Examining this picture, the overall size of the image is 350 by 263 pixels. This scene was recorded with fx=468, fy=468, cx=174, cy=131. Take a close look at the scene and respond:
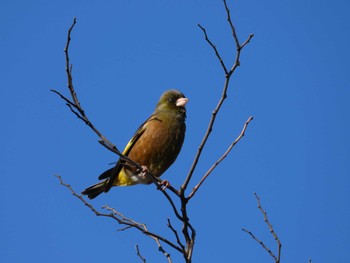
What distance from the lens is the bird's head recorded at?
22.0 feet

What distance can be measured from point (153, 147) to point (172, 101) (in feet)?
3.12

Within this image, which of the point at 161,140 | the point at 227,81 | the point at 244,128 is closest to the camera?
Result: the point at 227,81

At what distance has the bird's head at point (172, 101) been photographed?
22.0ft

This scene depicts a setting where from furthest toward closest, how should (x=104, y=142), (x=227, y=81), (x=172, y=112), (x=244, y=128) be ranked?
1. (x=172, y=112)
2. (x=244, y=128)
3. (x=227, y=81)
4. (x=104, y=142)

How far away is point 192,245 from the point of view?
12.0 feet

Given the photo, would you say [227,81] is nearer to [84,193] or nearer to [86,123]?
[86,123]

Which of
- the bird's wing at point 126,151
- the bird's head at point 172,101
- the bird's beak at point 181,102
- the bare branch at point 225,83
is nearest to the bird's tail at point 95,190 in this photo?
the bird's wing at point 126,151

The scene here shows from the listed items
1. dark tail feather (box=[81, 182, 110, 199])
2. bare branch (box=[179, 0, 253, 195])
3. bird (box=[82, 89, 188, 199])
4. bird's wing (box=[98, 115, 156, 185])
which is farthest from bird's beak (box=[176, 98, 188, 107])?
bare branch (box=[179, 0, 253, 195])

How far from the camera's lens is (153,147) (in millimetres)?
6195

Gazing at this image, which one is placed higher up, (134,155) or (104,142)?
(134,155)

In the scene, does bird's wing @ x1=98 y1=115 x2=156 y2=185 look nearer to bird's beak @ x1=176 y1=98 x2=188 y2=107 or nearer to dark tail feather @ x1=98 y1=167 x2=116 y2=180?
dark tail feather @ x1=98 y1=167 x2=116 y2=180

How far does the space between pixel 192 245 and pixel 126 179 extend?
285cm

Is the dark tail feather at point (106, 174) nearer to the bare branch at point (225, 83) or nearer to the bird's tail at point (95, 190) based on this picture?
the bird's tail at point (95, 190)

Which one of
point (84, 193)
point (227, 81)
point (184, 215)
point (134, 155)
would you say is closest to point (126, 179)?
point (134, 155)
